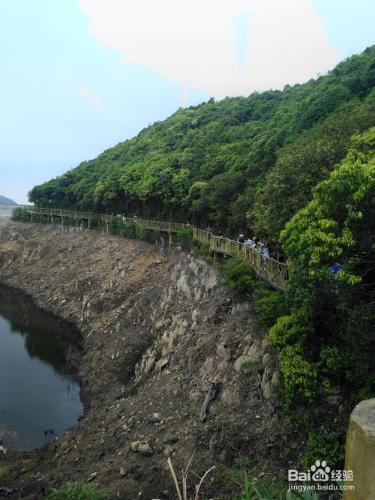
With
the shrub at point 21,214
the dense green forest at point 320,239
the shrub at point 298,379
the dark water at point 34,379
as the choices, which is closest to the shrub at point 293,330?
the dense green forest at point 320,239

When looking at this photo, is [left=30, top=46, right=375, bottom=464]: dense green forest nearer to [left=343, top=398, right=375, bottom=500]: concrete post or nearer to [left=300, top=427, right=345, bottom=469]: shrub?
[left=300, top=427, right=345, bottom=469]: shrub

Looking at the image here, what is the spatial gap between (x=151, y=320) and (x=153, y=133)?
56.0m

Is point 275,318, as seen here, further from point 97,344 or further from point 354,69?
point 354,69

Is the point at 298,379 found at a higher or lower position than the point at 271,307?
lower

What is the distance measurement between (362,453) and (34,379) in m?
28.3

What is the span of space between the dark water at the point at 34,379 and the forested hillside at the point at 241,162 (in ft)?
51.5

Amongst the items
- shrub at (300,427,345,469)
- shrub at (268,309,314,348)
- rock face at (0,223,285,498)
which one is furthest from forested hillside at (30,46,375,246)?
shrub at (300,427,345,469)

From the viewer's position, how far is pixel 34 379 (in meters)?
28.7

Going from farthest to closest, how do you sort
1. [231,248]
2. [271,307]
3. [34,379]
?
[34,379]
[231,248]
[271,307]

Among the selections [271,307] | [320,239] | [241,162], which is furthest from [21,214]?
[320,239]

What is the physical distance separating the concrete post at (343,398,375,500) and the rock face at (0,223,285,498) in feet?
30.5

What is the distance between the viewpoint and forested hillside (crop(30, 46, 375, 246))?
708 inches

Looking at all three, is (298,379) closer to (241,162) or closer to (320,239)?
(320,239)

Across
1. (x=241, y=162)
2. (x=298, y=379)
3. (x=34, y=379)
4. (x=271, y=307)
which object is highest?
(x=241, y=162)
